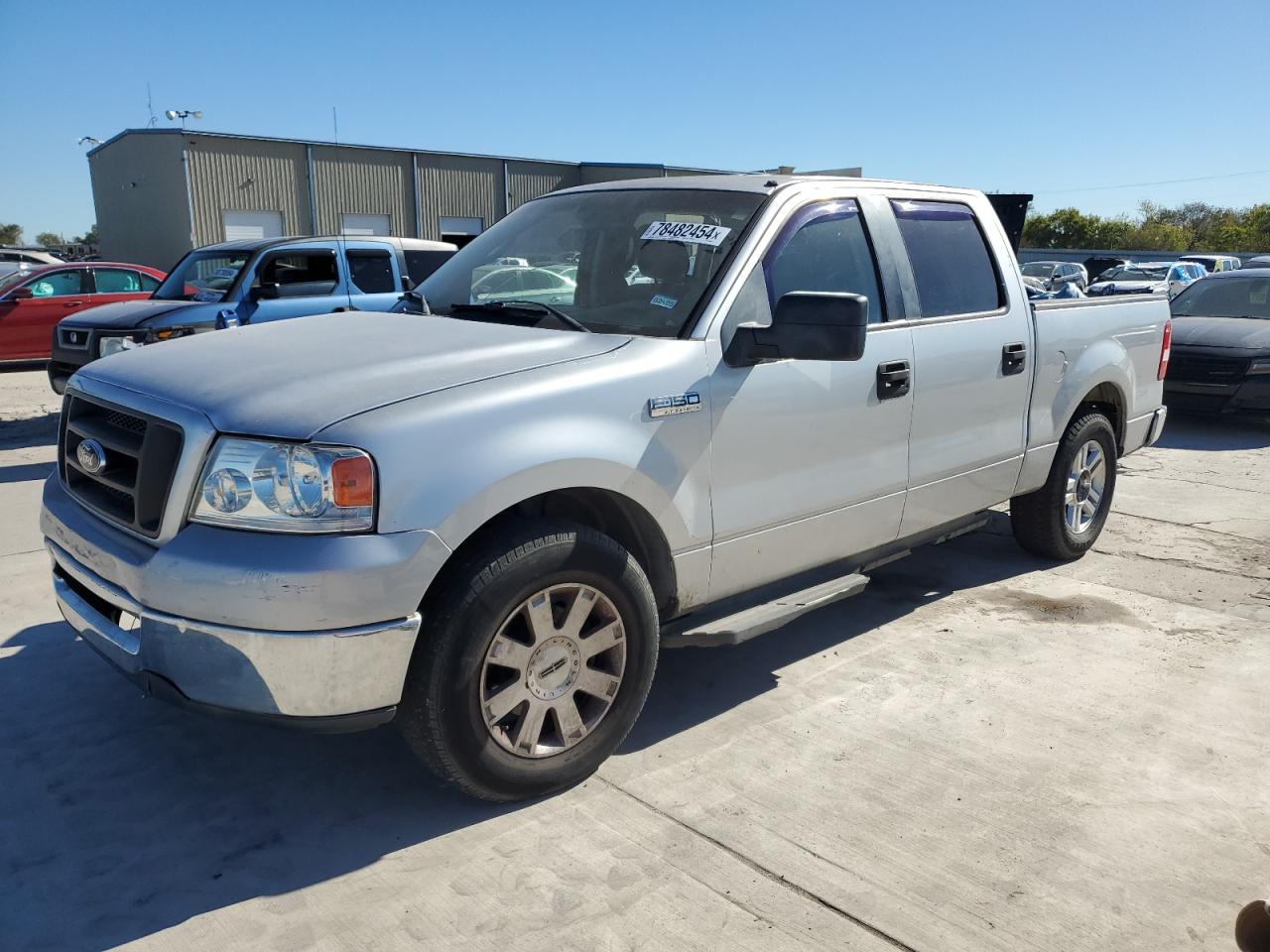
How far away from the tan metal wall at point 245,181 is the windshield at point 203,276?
2027 centimetres

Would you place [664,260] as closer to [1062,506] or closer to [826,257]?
[826,257]

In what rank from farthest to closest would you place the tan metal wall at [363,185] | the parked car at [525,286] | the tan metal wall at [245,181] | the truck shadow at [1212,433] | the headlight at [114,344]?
the tan metal wall at [363,185] → the tan metal wall at [245,181] → the truck shadow at [1212,433] → the headlight at [114,344] → the parked car at [525,286]

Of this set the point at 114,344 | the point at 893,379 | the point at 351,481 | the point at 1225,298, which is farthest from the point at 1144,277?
the point at 351,481

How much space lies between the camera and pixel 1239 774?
3.33m

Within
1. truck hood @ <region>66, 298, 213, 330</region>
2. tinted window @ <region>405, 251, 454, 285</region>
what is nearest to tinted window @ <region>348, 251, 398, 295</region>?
tinted window @ <region>405, 251, 454, 285</region>

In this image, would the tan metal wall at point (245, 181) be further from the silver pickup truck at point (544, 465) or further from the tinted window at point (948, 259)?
the tinted window at point (948, 259)

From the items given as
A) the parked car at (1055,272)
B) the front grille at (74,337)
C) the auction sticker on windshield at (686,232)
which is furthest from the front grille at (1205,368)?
the parked car at (1055,272)

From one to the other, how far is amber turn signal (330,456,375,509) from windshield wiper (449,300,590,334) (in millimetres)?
1069

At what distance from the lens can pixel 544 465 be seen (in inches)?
112

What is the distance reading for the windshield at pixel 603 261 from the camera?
3.51 metres

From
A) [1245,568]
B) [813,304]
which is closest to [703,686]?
[813,304]

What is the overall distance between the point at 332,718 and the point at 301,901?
49 cm

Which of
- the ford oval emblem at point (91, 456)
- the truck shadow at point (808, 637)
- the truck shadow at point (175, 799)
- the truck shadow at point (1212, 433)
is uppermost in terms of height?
the ford oval emblem at point (91, 456)

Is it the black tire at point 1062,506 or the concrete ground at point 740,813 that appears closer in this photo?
the concrete ground at point 740,813
